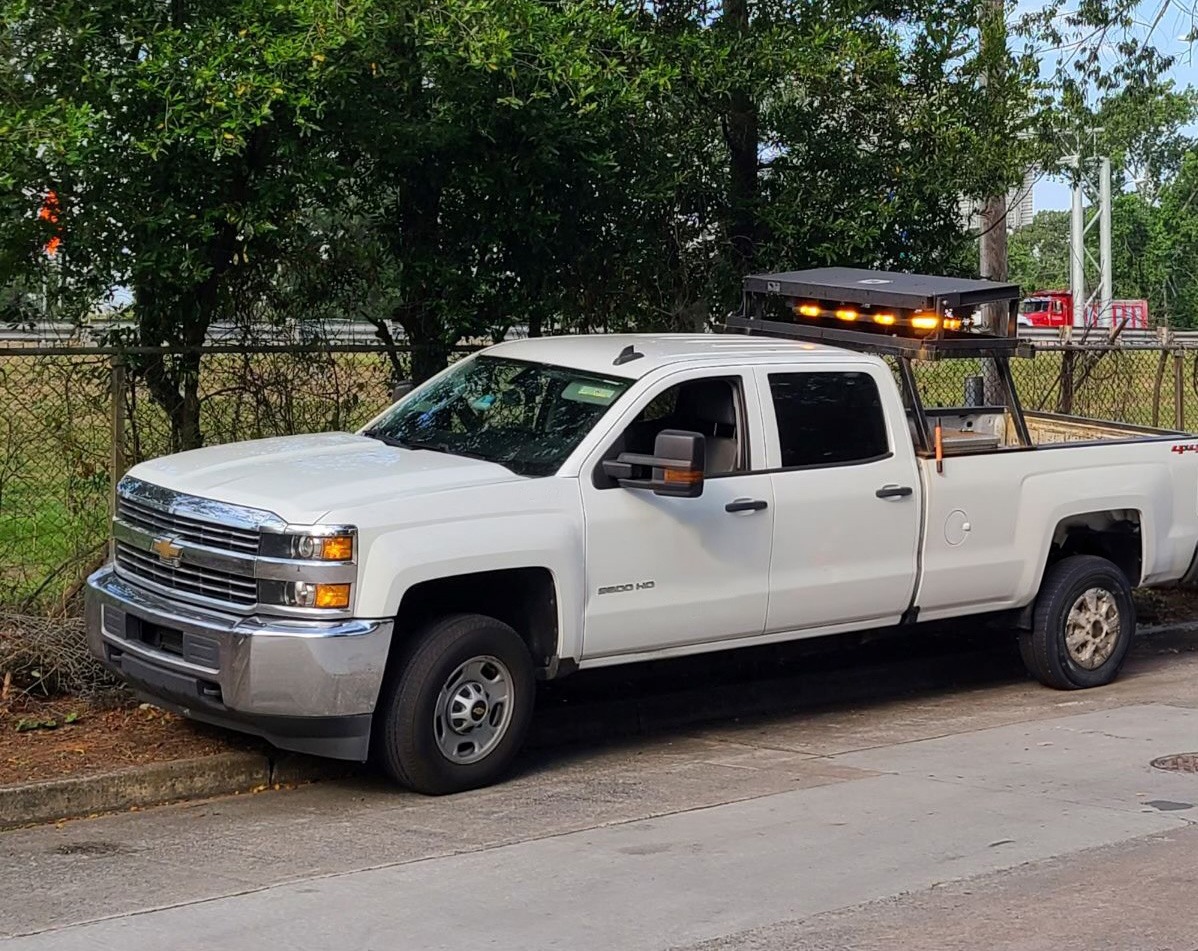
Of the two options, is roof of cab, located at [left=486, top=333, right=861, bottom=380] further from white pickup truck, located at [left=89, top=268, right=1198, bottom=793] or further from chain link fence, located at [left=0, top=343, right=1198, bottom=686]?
chain link fence, located at [left=0, top=343, right=1198, bottom=686]

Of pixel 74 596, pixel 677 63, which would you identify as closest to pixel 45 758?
pixel 74 596

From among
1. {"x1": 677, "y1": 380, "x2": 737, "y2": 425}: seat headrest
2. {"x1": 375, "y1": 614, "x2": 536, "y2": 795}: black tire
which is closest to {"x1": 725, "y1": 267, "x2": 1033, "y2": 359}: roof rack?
{"x1": 677, "y1": 380, "x2": 737, "y2": 425}: seat headrest

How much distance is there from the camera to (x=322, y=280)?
10.3m

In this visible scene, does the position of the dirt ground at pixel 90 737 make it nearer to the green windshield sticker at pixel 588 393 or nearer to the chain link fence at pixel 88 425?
the chain link fence at pixel 88 425

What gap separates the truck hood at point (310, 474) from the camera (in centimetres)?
707

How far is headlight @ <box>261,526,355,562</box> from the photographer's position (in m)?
6.90

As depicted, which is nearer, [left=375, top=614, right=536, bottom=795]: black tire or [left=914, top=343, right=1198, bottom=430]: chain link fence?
[left=375, top=614, right=536, bottom=795]: black tire

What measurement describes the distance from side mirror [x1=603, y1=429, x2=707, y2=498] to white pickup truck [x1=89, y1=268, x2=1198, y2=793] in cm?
1

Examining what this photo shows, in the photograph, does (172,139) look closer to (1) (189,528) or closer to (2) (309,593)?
(1) (189,528)

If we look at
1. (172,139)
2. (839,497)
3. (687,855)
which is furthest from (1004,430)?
(172,139)

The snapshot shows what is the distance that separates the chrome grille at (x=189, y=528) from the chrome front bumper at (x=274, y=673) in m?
0.30

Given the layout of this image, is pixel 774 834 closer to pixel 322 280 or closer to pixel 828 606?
pixel 828 606

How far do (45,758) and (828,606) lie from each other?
12.9ft

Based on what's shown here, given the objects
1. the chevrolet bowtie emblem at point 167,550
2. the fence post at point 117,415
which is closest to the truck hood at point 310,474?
the chevrolet bowtie emblem at point 167,550
